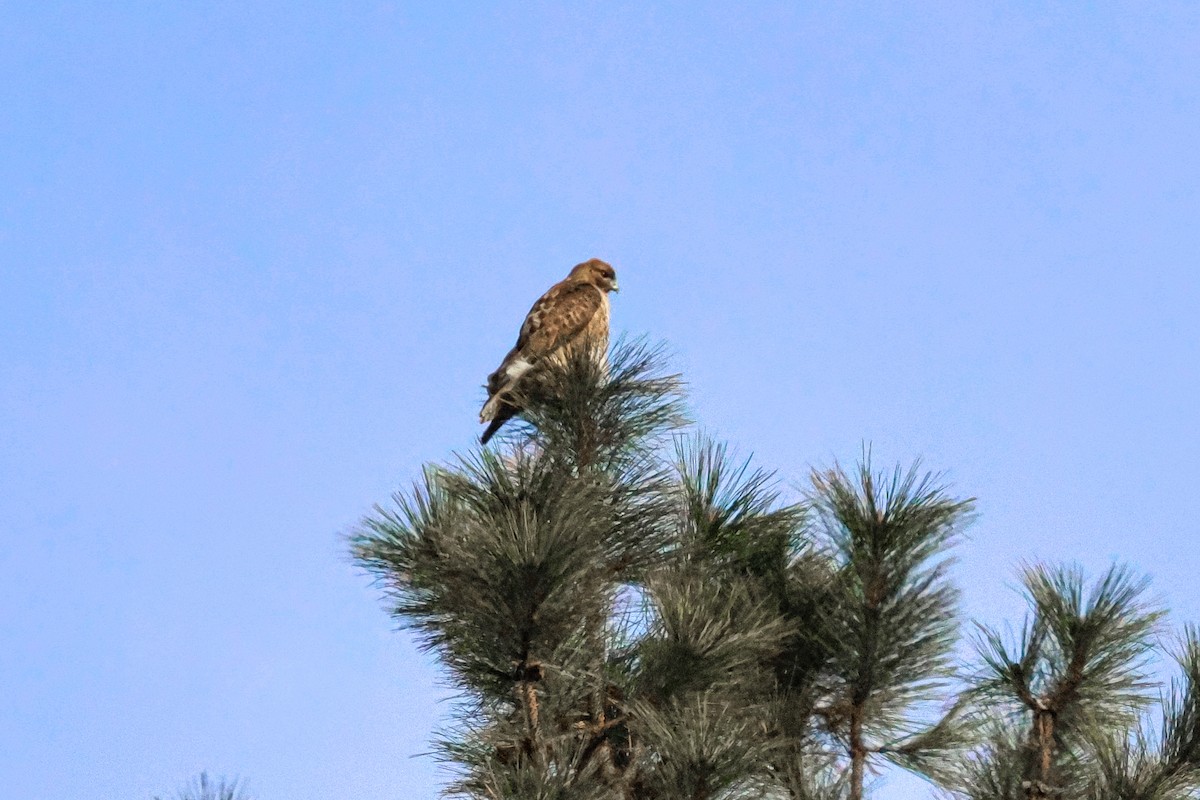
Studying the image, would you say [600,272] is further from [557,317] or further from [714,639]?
[714,639]

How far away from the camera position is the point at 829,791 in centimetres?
496

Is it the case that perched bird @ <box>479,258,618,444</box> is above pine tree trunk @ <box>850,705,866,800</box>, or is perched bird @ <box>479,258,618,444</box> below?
above

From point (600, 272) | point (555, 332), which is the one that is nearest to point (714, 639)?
point (555, 332)

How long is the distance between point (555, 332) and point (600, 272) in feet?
6.96

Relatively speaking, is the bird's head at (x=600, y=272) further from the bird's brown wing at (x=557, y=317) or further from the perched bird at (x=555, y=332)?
the bird's brown wing at (x=557, y=317)

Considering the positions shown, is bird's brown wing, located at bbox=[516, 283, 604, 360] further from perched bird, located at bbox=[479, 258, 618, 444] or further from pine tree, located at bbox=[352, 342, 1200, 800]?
pine tree, located at bbox=[352, 342, 1200, 800]

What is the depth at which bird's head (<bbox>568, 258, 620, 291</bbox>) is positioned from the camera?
9141 mm

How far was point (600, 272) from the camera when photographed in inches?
364

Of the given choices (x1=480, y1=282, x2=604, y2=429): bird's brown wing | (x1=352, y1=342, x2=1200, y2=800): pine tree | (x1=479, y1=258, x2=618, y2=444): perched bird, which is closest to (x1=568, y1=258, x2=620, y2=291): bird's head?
(x1=479, y1=258, x2=618, y2=444): perched bird

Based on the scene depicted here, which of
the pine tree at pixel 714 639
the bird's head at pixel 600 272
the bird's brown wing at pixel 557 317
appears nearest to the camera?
the pine tree at pixel 714 639

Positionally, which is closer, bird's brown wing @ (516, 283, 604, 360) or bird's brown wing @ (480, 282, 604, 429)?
bird's brown wing @ (480, 282, 604, 429)

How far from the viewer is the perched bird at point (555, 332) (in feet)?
20.5

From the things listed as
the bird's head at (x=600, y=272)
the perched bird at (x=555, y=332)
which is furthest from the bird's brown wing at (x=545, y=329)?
the bird's head at (x=600, y=272)

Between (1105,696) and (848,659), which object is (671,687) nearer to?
(848,659)
